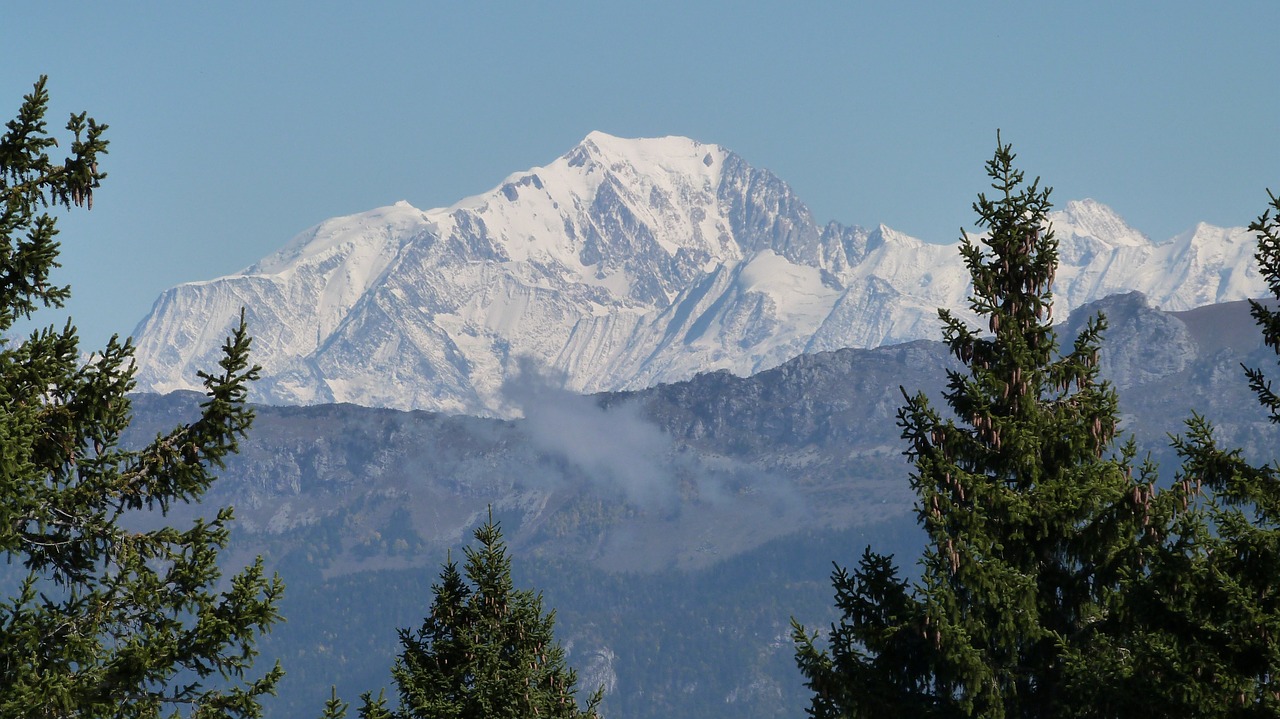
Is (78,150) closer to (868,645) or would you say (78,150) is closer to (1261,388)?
(868,645)

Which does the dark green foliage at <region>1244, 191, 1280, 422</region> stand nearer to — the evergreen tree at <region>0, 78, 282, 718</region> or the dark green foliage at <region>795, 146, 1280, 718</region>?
the dark green foliage at <region>795, 146, 1280, 718</region>

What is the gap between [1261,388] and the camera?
26281 millimetres

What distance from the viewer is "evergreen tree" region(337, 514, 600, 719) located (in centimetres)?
2952

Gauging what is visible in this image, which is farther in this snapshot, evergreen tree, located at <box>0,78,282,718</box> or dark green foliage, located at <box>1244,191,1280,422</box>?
dark green foliage, located at <box>1244,191,1280,422</box>

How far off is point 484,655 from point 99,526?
37.5ft

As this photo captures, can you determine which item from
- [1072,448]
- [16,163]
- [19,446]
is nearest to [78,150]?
[16,163]

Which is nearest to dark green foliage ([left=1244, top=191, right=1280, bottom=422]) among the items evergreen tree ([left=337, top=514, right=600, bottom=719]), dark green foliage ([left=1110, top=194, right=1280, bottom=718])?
dark green foliage ([left=1110, top=194, right=1280, bottom=718])

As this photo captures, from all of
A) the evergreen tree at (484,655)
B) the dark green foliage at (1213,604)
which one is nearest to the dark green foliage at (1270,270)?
the dark green foliage at (1213,604)

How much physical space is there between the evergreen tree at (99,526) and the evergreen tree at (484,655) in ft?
28.9

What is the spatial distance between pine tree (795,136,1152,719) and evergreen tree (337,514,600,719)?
6687 millimetres

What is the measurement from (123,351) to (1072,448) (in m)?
15.3

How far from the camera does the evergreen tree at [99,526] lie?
1961cm

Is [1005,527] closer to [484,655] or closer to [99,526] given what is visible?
[484,655]

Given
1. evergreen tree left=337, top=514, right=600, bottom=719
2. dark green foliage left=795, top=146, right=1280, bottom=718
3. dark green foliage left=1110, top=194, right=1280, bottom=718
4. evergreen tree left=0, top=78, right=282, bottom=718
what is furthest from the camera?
evergreen tree left=337, top=514, right=600, bottom=719
